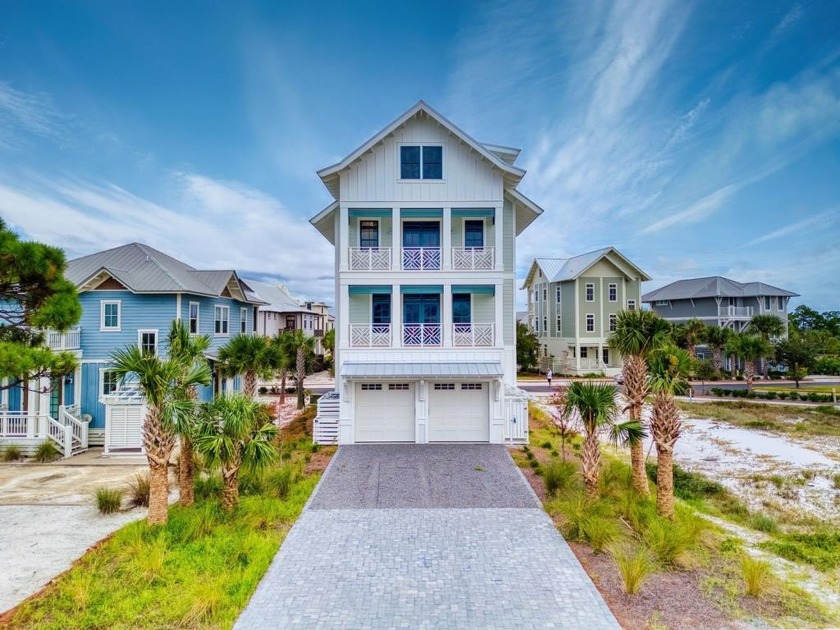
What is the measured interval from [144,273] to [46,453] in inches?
319

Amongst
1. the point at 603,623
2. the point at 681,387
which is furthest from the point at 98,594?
the point at 681,387

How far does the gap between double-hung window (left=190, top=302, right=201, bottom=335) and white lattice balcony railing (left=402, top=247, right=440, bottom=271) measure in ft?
35.6

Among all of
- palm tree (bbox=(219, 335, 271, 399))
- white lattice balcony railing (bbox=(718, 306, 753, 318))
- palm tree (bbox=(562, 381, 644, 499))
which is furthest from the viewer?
white lattice balcony railing (bbox=(718, 306, 753, 318))

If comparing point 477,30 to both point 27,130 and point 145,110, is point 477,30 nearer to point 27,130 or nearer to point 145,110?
point 145,110

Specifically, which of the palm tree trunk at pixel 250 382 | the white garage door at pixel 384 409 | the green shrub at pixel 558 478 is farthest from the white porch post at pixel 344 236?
the green shrub at pixel 558 478

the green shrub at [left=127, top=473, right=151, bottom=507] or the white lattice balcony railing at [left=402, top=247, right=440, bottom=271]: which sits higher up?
the white lattice balcony railing at [left=402, top=247, right=440, bottom=271]

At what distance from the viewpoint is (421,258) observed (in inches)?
619

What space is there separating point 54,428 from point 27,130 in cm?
1292

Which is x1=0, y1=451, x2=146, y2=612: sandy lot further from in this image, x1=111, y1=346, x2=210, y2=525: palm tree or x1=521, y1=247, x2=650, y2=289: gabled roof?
x1=521, y1=247, x2=650, y2=289: gabled roof

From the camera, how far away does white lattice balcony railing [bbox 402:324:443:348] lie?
1570 cm

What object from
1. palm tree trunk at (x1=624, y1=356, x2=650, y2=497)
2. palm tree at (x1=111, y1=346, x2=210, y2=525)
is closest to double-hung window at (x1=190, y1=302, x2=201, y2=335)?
palm tree at (x1=111, y1=346, x2=210, y2=525)

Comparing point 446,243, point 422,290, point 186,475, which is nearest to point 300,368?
point 422,290

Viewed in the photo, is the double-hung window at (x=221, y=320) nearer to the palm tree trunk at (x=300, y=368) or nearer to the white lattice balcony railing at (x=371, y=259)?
the palm tree trunk at (x=300, y=368)

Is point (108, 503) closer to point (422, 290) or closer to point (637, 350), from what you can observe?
point (422, 290)
